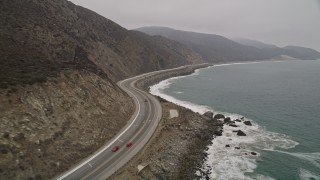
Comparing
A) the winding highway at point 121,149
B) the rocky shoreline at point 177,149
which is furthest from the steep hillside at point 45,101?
the rocky shoreline at point 177,149

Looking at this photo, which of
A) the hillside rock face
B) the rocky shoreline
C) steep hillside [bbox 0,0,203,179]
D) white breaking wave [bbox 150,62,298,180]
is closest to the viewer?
the hillside rock face

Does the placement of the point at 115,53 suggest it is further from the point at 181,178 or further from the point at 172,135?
the point at 181,178

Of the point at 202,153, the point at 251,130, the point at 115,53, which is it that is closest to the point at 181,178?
the point at 202,153

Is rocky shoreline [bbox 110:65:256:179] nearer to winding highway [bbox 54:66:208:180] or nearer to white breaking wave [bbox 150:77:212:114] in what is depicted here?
winding highway [bbox 54:66:208:180]

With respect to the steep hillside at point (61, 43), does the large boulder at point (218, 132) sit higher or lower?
lower

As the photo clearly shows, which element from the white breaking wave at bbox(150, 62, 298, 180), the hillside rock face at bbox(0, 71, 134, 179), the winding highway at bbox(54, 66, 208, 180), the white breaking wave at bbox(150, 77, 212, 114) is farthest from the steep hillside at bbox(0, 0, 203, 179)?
the white breaking wave at bbox(150, 77, 212, 114)

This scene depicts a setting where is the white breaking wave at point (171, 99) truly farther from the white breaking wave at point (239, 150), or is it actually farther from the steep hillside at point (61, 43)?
the white breaking wave at point (239, 150)
